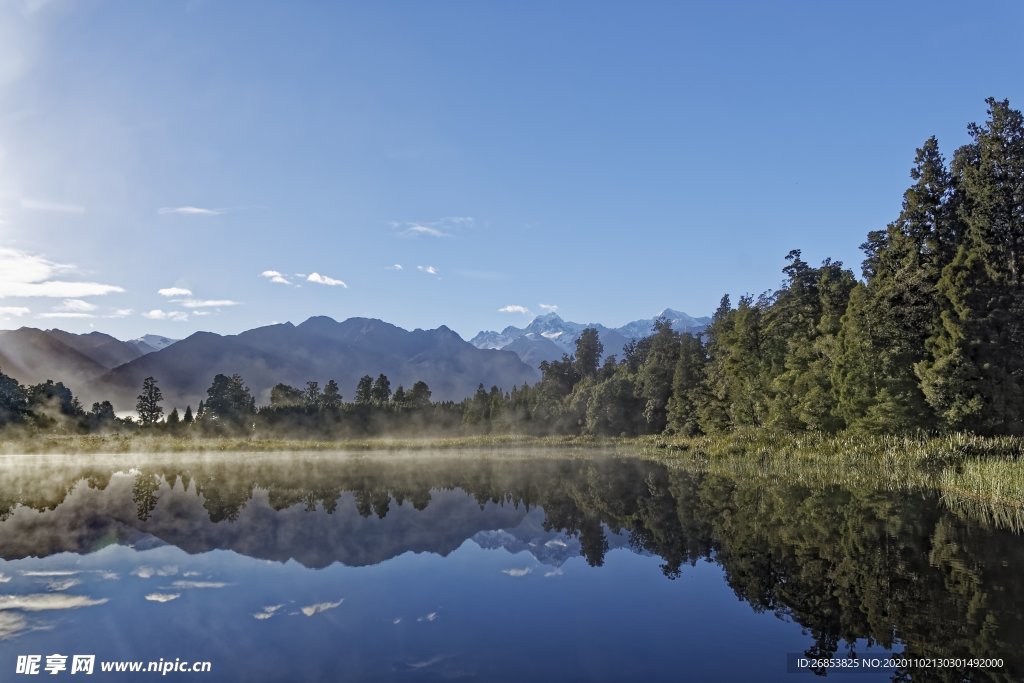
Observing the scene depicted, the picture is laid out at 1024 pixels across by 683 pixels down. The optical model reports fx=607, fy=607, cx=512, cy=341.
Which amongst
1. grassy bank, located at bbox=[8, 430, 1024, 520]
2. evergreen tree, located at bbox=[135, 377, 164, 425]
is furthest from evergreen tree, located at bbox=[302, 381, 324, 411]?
grassy bank, located at bbox=[8, 430, 1024, 520]

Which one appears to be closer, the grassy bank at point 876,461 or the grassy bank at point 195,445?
the grassy bank at point 876,461

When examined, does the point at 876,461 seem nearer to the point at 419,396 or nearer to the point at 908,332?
the point at 908,332

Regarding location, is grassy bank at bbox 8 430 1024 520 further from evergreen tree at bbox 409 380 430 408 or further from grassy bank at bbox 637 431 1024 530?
evergreen tree at bbox 409 380 430 408

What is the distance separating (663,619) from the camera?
12.8 metres

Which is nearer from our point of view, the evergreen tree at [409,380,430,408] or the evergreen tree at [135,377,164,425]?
the evergreen tree at [135,377,164,425]

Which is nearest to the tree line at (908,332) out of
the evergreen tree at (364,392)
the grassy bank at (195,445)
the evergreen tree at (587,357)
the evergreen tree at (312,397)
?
the grassy bank at (195,445)

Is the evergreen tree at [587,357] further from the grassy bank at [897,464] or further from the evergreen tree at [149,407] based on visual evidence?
the evergreen tree at [149,407]

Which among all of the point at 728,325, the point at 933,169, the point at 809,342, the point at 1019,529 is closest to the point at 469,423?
the point at 728,325

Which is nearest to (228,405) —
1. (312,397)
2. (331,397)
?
(331,397)

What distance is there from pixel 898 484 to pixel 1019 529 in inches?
580

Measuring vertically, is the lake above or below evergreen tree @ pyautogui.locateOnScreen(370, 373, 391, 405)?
below

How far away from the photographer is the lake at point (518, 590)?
1041 cm

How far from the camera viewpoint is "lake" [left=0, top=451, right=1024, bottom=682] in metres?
10.4

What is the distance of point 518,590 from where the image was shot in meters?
15.4
